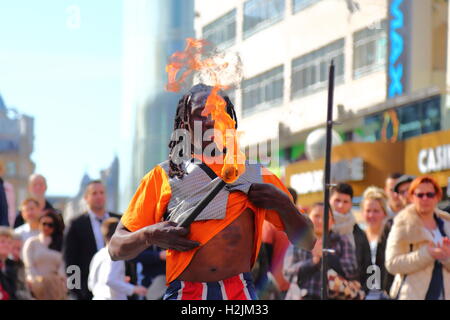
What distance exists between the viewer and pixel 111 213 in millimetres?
10234

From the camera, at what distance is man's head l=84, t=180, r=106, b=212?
10.1m

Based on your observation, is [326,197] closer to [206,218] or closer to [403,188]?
[403,188]

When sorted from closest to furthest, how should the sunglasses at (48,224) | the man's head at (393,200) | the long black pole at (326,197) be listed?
the long black pole at (326,197) → the man's head at (393,200) → the sunglasses at (48,224)

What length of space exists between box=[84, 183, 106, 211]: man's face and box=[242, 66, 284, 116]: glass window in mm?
1588

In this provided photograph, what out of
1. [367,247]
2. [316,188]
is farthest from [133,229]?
[316,188]

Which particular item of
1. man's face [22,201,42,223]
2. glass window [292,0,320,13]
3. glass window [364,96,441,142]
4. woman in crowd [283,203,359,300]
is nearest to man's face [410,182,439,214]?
woman in crowd [283,203,359,300]

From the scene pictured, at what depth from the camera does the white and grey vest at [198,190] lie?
4879 mm

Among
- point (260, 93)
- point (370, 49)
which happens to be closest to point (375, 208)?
point (260, 93)

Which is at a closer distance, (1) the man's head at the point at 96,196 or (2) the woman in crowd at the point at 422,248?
(2) the woman in crowd at the point at 422,248

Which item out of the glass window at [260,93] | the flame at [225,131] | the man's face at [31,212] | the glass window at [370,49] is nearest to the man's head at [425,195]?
the glass window at [260,93]

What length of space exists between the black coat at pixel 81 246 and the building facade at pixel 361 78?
10.5m

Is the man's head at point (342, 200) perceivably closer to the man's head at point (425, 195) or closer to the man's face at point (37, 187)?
the man's head at point (425, 195)

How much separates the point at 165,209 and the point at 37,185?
19.7 feet

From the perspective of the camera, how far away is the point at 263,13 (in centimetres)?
2452
